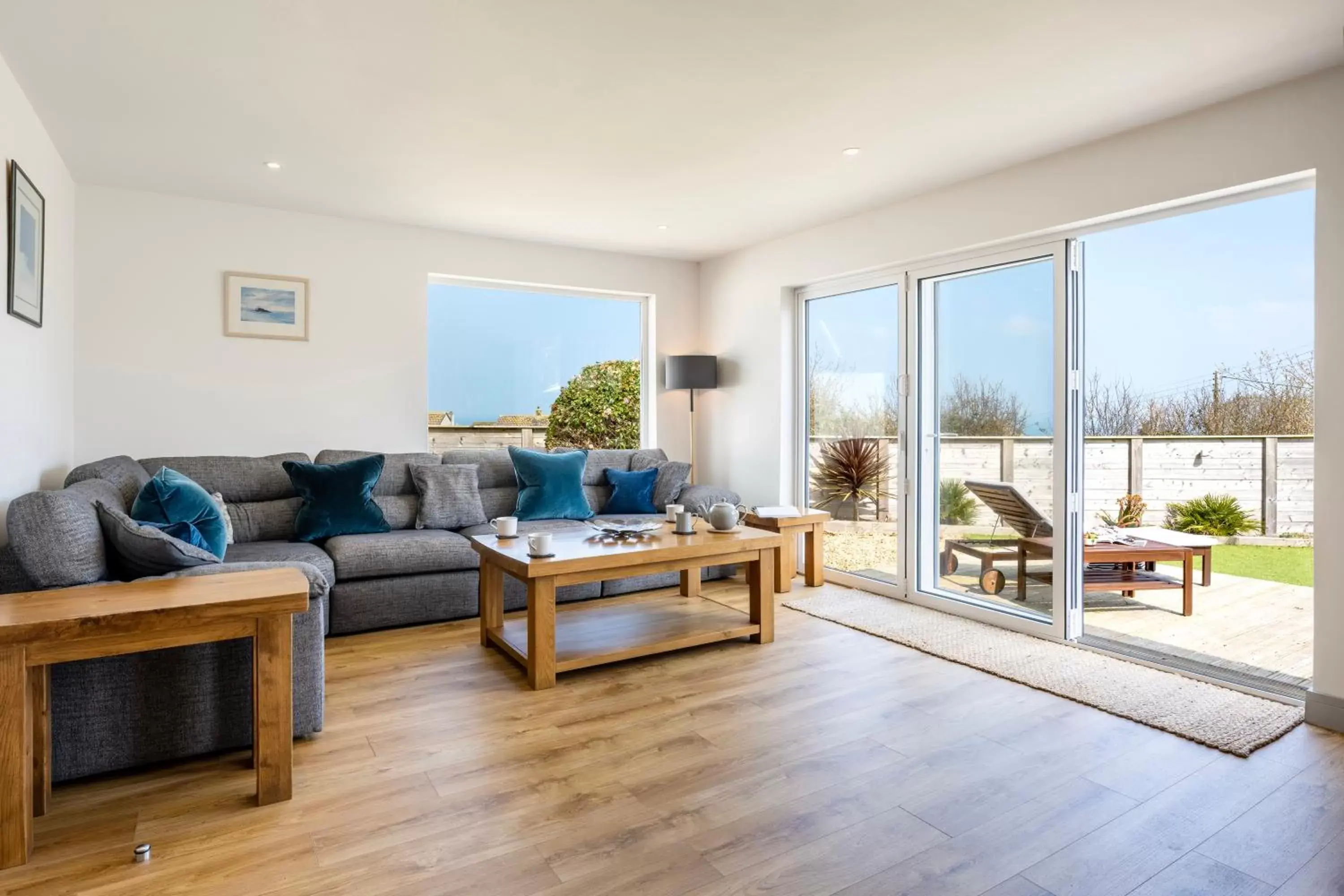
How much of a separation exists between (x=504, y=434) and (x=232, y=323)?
1940mm

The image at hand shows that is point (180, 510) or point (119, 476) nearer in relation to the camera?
point (180, 510)

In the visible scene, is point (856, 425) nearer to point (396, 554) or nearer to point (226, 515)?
point (396, 554)

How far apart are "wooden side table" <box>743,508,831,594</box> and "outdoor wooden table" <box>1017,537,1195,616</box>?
4.33ft

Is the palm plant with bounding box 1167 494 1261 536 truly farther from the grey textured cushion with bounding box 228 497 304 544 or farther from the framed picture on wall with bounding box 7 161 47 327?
the framed picture on wall with bounding box 7 161 47 327

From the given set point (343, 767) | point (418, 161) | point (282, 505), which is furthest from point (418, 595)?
point (418, 161)

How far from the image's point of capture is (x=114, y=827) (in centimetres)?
201

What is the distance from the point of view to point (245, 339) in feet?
15.0

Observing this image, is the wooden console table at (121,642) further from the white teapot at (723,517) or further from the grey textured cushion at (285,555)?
the white teapot at (723,517)

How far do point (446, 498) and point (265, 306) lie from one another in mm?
1664

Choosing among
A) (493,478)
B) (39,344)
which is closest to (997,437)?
(493,478)

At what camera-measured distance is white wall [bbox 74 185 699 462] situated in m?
4.20

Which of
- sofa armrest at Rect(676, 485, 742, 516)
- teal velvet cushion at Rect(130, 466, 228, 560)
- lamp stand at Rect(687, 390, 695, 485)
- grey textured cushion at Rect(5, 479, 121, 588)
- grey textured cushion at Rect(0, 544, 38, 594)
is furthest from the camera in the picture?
lamp stand at Rect(687, 390, 695, 485)

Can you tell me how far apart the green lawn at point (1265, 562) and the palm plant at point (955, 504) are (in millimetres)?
1673

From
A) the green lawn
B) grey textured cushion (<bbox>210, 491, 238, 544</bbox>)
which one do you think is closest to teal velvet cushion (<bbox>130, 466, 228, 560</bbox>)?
grey textured cushion (<bbox>210, 491, 238, 544</bbox>)
